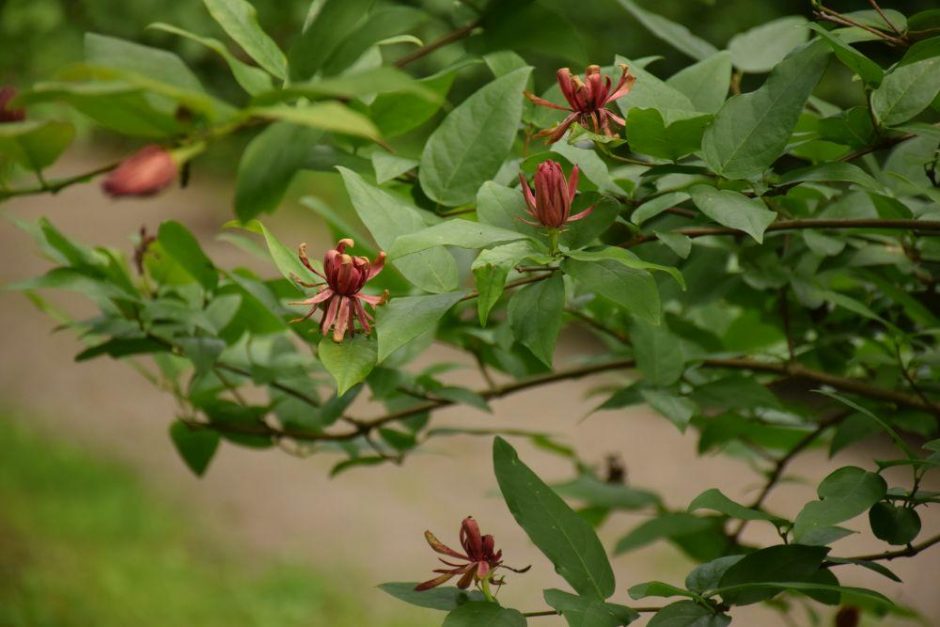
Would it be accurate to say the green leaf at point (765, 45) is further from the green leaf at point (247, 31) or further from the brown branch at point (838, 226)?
the green leaf at point (247, 31)

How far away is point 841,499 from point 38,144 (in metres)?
0.38

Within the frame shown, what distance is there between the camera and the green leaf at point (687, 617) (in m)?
0.45

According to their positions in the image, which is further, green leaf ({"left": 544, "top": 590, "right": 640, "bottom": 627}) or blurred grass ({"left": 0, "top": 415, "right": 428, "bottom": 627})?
blurred grass ({"left": 0, "top": 415, "right": 428, "bottom": 627})

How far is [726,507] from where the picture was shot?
45 cm

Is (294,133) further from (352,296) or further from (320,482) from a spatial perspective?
(320,482)

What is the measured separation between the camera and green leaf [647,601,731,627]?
0.45m

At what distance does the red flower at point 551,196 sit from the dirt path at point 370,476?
166 centimetres

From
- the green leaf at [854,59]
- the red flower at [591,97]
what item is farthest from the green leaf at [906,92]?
the red flower at [591,97]

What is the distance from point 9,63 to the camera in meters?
3.65

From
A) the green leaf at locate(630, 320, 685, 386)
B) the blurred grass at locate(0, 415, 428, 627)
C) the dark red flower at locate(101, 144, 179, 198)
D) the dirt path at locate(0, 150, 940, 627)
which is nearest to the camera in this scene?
the dark red flower at locate(101, 144, 179, 198)

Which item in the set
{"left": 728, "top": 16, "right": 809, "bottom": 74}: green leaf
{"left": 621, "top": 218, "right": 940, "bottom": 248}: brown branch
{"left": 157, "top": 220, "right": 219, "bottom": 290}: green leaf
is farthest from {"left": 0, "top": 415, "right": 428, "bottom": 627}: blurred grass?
{"left": 621, "top": 218, "right": 940, "bottom": 248}: brown branch

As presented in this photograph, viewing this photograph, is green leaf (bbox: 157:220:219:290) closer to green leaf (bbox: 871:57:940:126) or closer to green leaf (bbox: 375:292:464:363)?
green leaf (bbox: 375:292:464:363)

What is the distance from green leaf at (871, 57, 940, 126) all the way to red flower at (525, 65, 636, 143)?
0.39 feet

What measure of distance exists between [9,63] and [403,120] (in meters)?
3.63
